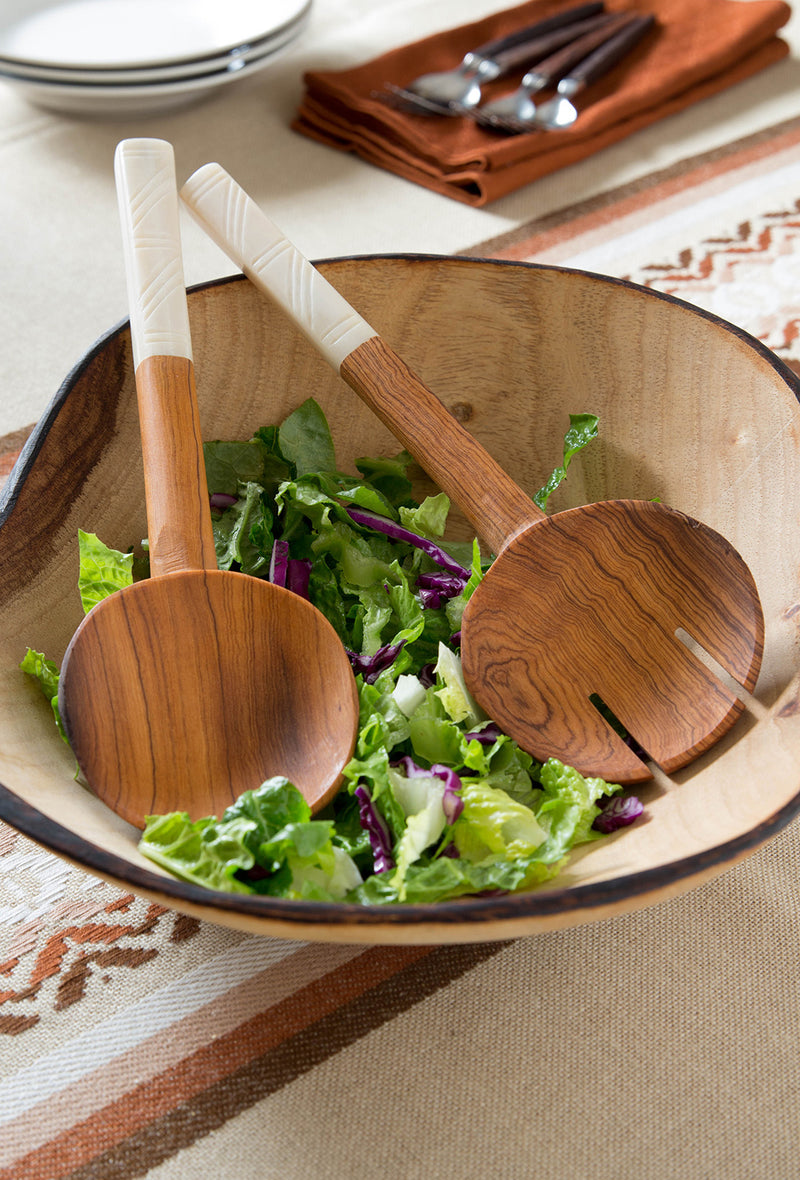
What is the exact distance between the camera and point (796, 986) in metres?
0.92

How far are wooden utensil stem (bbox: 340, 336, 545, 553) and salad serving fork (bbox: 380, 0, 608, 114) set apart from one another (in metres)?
1.25

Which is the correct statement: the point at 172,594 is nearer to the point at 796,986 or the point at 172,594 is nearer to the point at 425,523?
the point at 425,523

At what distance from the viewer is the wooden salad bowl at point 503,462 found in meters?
0.67

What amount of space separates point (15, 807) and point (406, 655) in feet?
1.42

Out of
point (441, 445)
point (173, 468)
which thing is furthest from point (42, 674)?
point (441, 445)

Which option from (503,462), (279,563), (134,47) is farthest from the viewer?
(134,47)

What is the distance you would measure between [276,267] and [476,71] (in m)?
1.35

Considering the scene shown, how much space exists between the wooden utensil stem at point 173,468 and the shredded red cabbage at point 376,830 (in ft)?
0.88

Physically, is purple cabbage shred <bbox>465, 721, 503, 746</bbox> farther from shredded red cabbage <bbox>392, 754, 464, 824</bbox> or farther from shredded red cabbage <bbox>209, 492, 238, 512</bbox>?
shredded red cabbage <bbox>209, 492, 238, 512</bbox>

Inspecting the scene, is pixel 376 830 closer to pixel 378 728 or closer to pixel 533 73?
pixel 378 728

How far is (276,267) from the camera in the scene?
115cm

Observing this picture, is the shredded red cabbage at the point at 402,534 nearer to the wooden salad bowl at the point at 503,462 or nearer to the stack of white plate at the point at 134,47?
the wooden salad bowl at the point at 503,462

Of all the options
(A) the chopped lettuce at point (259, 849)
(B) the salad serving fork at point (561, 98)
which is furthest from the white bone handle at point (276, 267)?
(B) the salad serving fork at point (561, 98)

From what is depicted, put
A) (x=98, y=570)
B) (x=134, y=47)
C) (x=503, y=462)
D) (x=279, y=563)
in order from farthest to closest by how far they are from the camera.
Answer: (x=134, y=47)
(x=503, y=462)
(x=279, y=563)
(x=98, y=570)
